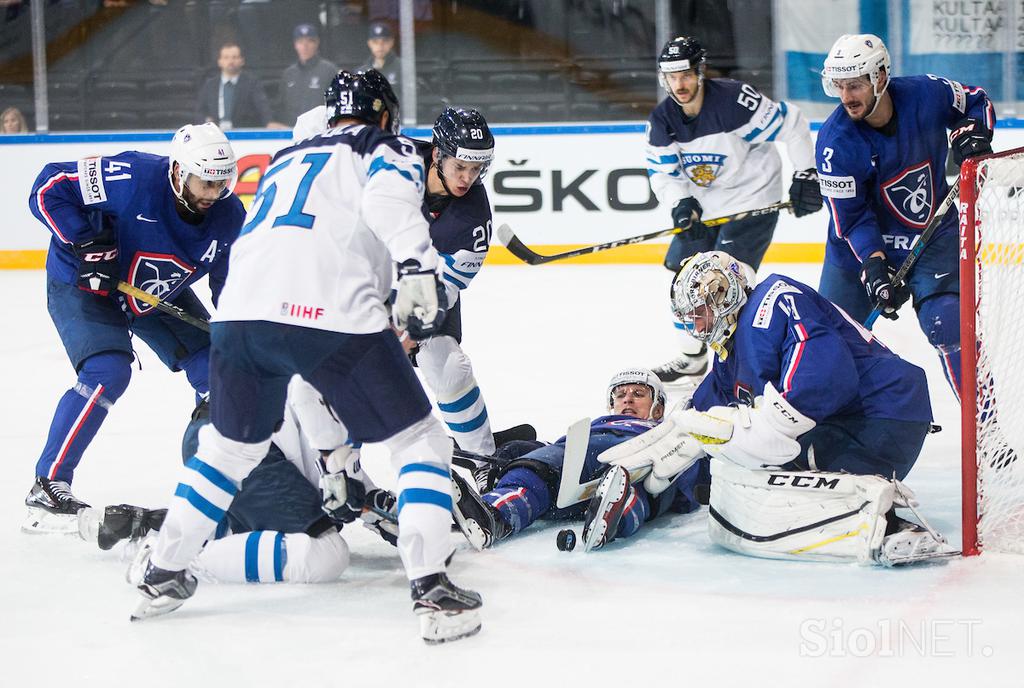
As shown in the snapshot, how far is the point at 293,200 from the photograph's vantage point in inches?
100

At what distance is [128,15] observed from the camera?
27.8 ft

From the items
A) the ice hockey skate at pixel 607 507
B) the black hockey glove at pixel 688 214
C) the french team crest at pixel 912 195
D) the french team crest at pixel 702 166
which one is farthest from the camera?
the french team crest at pixel 702 166

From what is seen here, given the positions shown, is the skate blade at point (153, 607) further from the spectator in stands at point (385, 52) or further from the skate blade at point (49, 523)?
the spectator in stands at point (385, 52)

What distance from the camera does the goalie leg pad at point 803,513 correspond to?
2.84 m

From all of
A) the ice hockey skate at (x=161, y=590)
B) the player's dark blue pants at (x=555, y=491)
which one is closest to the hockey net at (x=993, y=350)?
the player's dark blue pants at (x=555, y=491)

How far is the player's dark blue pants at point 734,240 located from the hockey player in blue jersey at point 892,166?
1.10 m

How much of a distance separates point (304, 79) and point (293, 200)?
582 cm

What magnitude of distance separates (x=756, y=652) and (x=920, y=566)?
58 centimetres

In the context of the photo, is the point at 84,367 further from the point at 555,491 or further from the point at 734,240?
the point at 734,240

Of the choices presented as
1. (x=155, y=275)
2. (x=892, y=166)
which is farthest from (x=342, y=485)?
(x=892, y=166)

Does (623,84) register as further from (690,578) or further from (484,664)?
(484,664)

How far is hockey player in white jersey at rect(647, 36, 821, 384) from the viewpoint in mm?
5078

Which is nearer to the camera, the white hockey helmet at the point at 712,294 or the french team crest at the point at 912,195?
the white hockey helmet at the point at 712,294

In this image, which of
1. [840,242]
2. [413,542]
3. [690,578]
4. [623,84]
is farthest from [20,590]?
[623,84]
